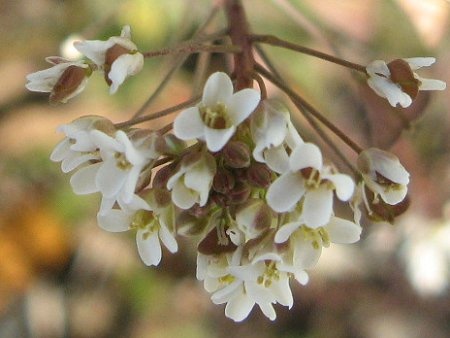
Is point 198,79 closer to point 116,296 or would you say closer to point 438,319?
point 116,296

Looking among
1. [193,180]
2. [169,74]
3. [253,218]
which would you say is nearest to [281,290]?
[253,218]

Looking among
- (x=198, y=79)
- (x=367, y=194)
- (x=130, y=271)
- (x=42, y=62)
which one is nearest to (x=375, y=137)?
Answer: (x=198, y=79)

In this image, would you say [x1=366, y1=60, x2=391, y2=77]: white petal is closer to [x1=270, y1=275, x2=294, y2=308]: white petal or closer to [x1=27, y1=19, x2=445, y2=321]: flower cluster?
[x1=27, y1=19, x2=445, y2=321]: flower cluster

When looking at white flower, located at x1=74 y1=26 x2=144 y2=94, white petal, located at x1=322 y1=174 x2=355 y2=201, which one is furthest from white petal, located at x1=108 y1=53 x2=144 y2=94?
white petal, located at x1=322 y1=174 x2=355 y2=201

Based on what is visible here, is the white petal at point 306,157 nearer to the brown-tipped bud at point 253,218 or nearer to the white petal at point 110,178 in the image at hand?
the brown-tipped bud at point 253,218

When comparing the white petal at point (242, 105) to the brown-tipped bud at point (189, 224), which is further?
the brown-tipped bud at point (189, 224)

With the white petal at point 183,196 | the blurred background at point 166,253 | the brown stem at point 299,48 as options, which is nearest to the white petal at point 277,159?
the white petal at point 183,196

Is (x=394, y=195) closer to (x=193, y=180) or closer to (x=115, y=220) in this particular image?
(x=193, y=180)
